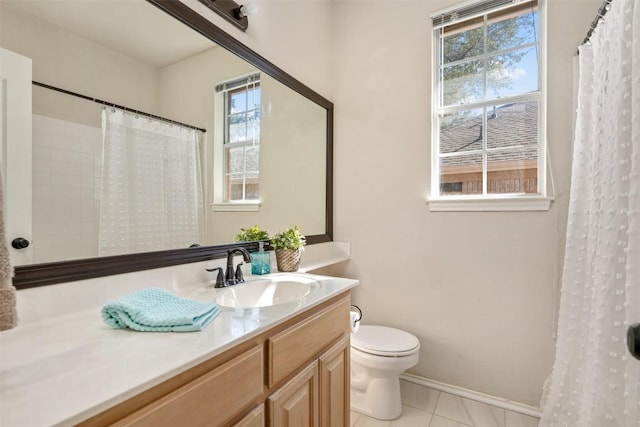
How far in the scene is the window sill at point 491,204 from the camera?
5.51 feet

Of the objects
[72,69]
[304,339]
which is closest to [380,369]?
[304,339]

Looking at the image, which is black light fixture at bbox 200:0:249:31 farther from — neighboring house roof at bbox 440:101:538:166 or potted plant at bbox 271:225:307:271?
neighboring house roof at bbox 440:101:538:166

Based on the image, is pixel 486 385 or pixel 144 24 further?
pixel 486 385

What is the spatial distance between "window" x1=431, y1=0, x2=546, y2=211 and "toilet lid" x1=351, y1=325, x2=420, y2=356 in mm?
904

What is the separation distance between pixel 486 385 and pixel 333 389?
116 cm

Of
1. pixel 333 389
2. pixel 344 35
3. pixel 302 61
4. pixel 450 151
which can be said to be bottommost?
pixel 333 389

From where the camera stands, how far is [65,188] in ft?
3.09

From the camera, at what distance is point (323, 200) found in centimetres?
229

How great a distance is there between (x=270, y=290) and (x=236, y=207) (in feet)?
1.55

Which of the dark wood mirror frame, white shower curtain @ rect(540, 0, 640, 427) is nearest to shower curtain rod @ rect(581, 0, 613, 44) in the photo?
white shower curtain @ rect(540, 0, 640, 427)

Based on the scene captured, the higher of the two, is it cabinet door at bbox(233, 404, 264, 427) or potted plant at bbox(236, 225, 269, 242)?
potted plant at bbox(236, 225, 269, 242)

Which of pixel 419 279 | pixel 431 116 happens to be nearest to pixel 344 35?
pixel 431 116

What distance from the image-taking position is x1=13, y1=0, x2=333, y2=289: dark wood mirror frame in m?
0.87

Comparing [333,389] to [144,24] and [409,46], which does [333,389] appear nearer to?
[144,24]
